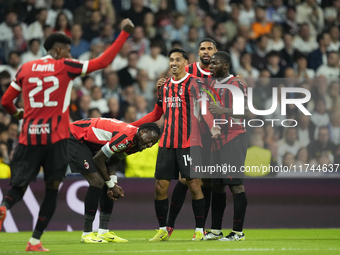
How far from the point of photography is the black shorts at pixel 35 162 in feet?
18.2

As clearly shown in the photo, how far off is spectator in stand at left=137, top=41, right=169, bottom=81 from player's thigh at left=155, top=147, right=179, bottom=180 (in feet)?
19.8

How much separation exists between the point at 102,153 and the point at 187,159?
1.05 m

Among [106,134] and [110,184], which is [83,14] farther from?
[110,184]

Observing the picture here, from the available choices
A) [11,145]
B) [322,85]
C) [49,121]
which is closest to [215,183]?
[49,121]

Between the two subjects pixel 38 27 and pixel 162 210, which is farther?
pixel 38 27

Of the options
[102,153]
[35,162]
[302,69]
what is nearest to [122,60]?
[302,69]

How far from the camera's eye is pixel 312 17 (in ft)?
48.2

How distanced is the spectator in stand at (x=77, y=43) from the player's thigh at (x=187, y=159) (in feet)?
21.5

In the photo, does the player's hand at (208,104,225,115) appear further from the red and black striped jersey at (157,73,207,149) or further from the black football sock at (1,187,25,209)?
the black football sock at (1,187,25,209)

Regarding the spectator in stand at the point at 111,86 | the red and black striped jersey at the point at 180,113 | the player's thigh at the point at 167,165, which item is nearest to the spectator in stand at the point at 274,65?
the spectator in stand at the point at 111,86

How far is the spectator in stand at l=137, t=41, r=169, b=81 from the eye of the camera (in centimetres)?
1282

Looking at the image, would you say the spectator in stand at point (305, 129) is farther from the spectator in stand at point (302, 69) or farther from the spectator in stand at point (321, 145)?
the spectator in stand at point (302, 69)

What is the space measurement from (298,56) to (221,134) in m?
7.14

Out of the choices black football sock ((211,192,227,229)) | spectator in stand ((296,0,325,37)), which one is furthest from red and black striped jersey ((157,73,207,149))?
spectator in stand ((296,0,325,37))
